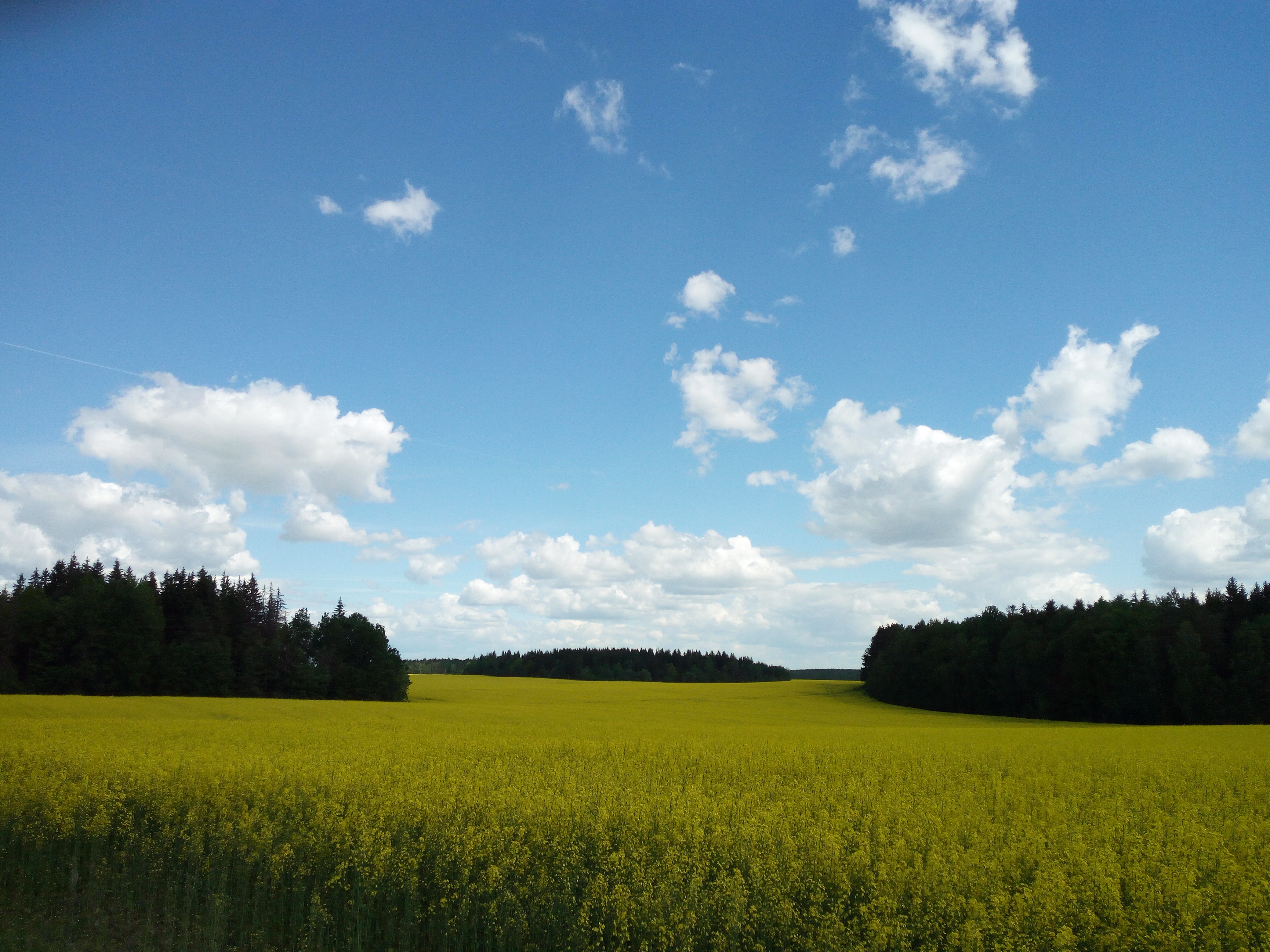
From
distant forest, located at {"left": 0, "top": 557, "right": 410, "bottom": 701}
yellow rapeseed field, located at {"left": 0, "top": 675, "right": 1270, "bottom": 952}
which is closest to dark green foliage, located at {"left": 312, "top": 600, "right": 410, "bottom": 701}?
distant forest, located at {"left": 0, "top": 557, "right": 410, "bottom": 701}

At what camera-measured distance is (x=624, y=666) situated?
5285 inches

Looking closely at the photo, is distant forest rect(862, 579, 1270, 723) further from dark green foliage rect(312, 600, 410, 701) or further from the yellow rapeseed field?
dark green foliage rect(312, 600, 410, 701)

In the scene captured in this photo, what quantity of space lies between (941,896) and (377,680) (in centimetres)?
6561

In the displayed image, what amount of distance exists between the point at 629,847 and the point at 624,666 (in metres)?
128

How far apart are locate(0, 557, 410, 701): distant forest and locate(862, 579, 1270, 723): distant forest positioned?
167ft

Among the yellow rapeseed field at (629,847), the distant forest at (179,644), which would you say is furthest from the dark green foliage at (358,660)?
the yellow rapeseed field at (629,847)

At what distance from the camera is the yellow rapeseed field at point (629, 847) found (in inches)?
303

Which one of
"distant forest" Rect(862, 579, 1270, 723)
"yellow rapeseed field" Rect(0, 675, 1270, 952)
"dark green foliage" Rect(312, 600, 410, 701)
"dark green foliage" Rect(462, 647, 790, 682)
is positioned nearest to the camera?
"yellow rapeseed field" Rect(0, 675, 1270, 952)

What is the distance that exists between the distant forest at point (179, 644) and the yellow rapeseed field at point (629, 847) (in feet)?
135

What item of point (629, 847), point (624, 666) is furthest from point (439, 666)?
point (629, 847)

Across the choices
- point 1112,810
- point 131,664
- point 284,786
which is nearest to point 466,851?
point 284,786

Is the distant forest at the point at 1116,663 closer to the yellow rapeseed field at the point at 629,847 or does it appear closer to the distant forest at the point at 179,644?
the yellow rapeseed field at the point at 629,847

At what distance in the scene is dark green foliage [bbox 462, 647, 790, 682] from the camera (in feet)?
424

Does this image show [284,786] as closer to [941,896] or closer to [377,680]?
[941,896]
